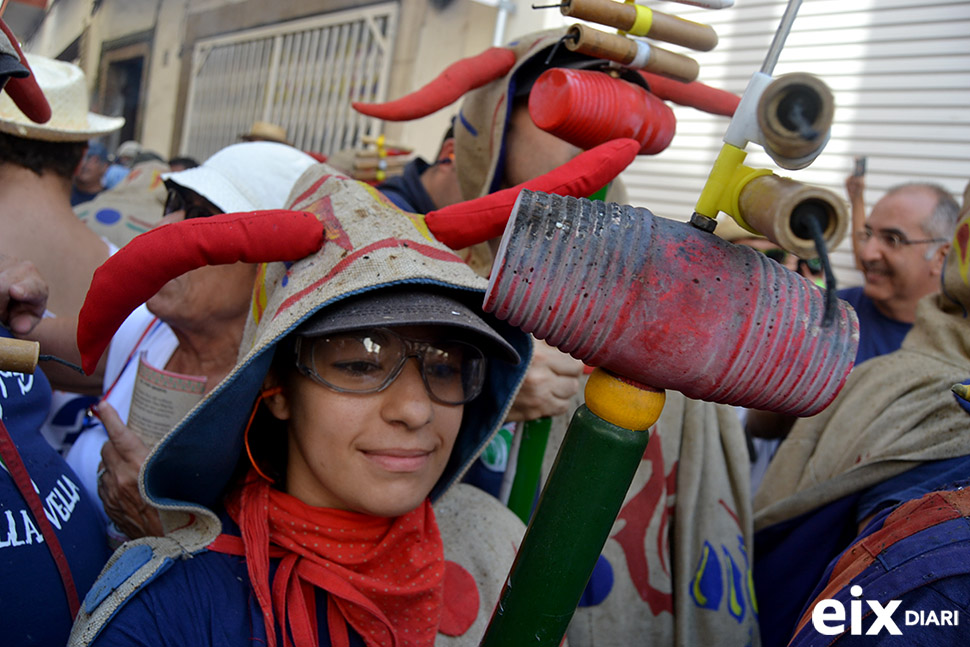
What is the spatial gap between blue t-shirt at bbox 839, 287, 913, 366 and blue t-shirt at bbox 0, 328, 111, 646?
317cm

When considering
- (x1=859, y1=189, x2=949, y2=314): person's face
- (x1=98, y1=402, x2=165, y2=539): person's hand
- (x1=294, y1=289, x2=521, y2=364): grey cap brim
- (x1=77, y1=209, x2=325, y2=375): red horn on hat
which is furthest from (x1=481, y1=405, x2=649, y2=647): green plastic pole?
(x1=859, y1=189, x2=949, y2=314): person's face

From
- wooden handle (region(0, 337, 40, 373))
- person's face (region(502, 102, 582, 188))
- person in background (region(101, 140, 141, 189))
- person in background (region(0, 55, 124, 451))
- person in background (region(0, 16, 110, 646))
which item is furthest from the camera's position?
person in background (region(101, 140, 141, 189))

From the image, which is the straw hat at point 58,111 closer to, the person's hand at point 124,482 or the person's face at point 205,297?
the person's face at point 205,297

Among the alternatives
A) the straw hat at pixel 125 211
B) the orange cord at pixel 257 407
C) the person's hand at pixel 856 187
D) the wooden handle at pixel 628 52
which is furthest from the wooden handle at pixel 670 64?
the person's hand at pixel 856 187

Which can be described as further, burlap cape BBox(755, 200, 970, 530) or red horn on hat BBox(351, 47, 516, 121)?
red horn on hat BBox(351, 47, 516, 121)

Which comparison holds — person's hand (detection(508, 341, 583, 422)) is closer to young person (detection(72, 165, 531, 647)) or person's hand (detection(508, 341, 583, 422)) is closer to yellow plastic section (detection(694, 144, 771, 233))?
young person (detection(72, 165, 531, 647))

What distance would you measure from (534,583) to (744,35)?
558 centimetres

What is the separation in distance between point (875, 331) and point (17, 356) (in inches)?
141

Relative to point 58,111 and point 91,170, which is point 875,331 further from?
point 91,170

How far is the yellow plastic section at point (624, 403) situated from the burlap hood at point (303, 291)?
1.61 feet

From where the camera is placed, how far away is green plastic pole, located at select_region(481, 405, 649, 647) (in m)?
0.92

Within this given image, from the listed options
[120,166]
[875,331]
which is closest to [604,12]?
[875,331]

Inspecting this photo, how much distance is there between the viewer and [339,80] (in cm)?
824

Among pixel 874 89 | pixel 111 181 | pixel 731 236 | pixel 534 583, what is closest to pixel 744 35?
pixel 874 89
